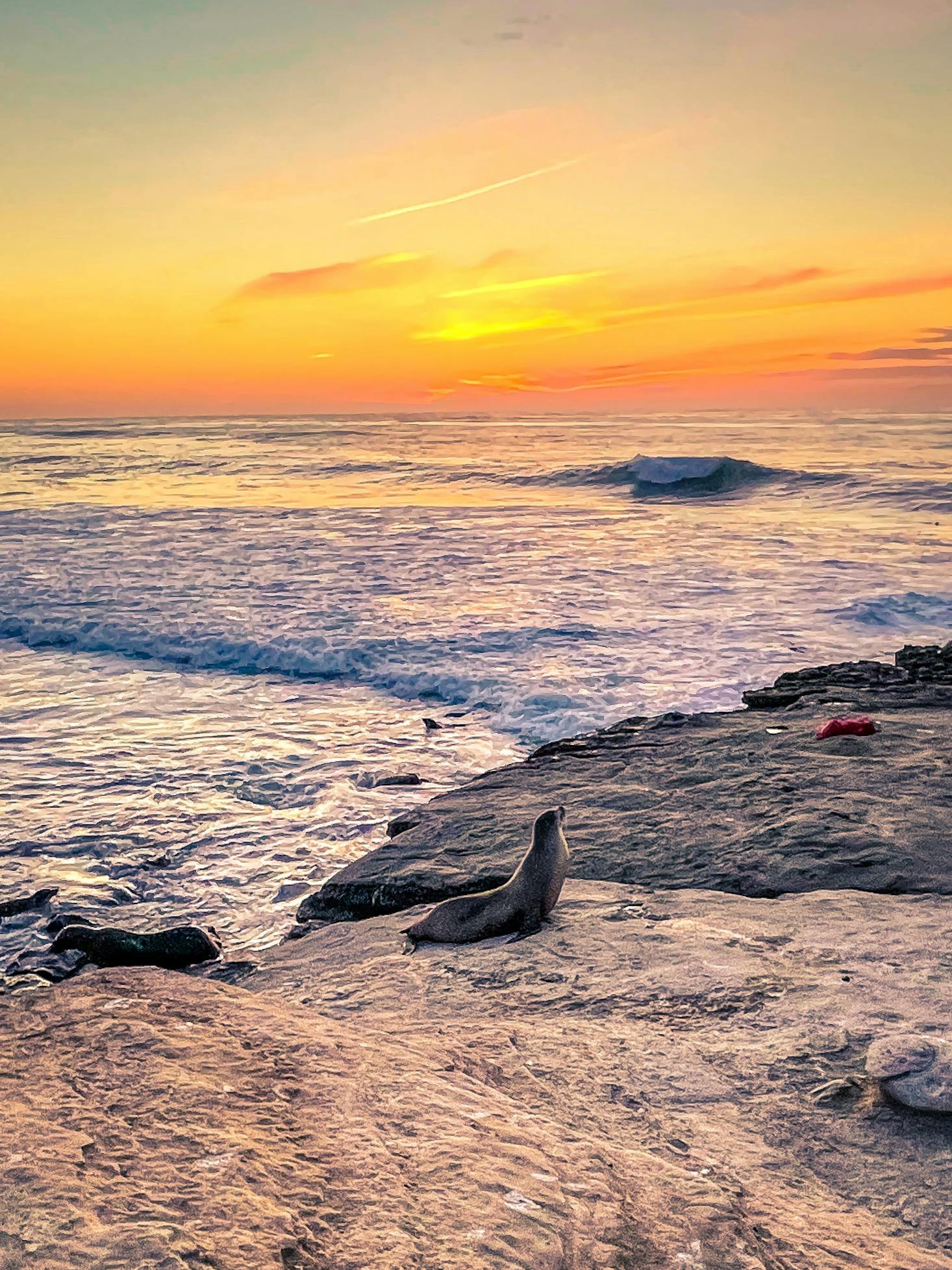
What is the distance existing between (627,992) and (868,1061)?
966 millimetres

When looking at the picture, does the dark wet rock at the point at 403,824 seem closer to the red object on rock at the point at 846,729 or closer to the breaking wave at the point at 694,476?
the red object on rock at the point at 846,729

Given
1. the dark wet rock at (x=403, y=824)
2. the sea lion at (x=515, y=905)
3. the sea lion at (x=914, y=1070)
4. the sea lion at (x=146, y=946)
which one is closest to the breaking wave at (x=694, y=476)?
the dark wet rock at (x=403, y=824)

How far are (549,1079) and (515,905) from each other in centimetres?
152

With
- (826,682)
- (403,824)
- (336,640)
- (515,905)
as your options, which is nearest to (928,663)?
(826,682)

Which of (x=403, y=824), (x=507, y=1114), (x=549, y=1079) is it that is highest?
(x=507, y=1114)

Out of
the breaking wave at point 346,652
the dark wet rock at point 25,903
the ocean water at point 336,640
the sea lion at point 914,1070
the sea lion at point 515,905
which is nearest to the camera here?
the sea lion at point 914,1070

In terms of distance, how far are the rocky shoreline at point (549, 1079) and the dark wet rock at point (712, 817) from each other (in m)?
0.03

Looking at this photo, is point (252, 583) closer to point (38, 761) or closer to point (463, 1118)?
point (38, 761)

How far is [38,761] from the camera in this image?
8852 millimetres

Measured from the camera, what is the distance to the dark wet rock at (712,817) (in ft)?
16.0

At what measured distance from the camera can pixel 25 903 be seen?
243 inches

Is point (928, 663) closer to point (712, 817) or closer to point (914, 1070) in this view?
point (712, 817)

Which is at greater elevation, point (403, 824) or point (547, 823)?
point (547, 823)

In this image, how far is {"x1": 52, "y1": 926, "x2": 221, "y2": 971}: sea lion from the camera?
5.30 m
